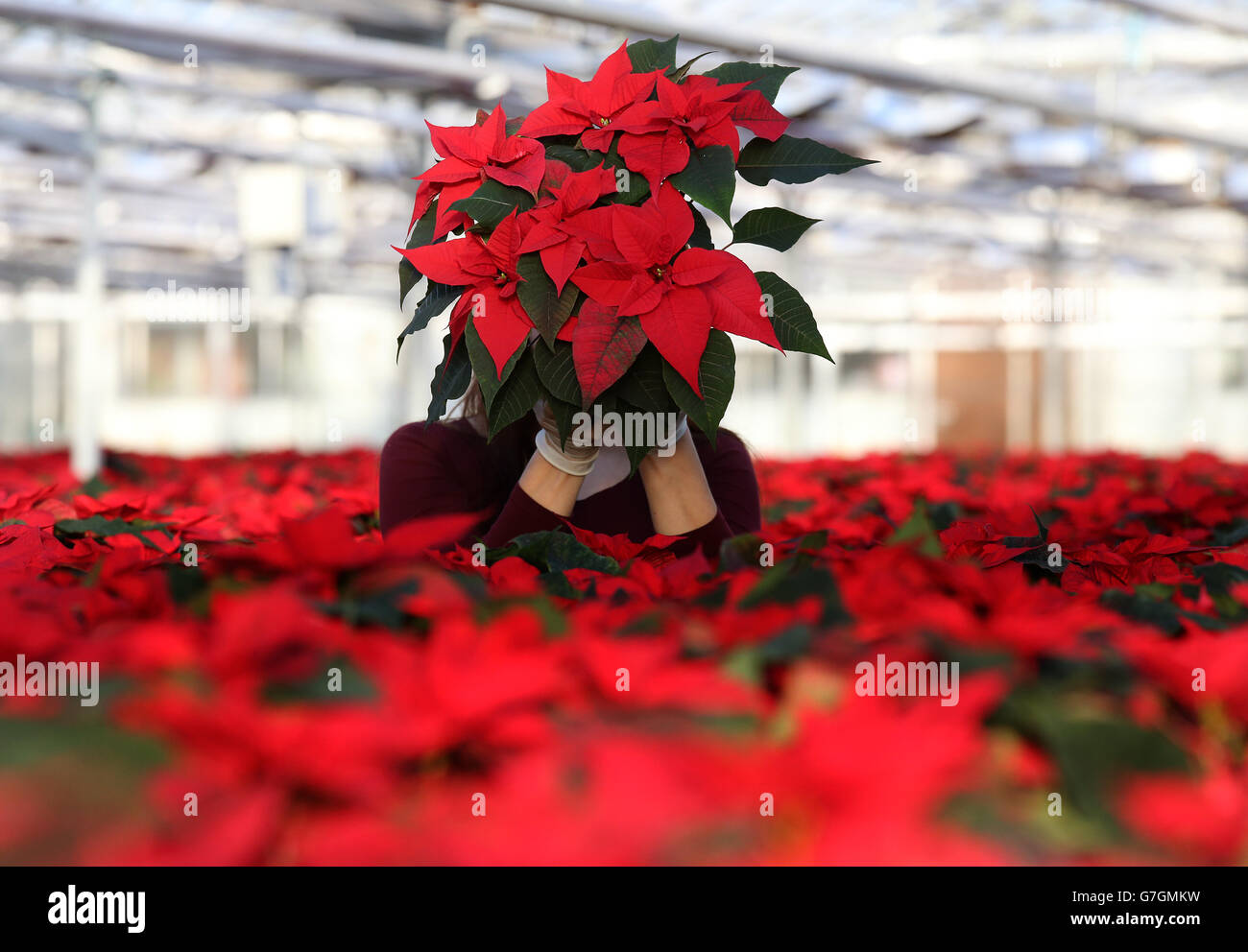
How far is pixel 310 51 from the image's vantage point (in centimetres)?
559

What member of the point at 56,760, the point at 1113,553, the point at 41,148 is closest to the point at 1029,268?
the point at 41,148

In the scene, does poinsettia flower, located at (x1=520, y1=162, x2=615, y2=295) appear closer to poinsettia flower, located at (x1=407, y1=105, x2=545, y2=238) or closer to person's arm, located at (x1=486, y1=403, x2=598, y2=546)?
poinsettia flower, located at (x1=407, y1=105, x2=545, y2=238)

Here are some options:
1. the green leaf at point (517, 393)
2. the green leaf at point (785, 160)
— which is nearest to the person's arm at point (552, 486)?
the green leaf at point (517, 393)

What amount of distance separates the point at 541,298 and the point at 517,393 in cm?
13

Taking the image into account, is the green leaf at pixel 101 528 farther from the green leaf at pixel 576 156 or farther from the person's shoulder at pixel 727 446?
the person's shoulder at pixel 727 446

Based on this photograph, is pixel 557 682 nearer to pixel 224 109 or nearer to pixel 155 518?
pixel 155 518

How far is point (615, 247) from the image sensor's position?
3.82ft

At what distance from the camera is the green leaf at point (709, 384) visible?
1.21m

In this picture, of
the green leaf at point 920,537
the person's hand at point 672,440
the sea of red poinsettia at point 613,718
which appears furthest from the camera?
the person's hand at point 672,440

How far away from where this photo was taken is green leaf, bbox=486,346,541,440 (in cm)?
126

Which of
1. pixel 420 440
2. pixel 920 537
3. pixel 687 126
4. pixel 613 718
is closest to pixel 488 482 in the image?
pixel 420 440

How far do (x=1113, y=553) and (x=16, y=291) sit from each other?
1874cm

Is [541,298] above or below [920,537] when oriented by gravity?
above

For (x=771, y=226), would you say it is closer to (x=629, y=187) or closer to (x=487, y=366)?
(x=629, y=187)
